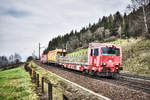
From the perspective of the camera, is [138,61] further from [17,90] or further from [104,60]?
[17,90]

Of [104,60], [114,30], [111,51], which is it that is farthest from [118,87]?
[114,30]

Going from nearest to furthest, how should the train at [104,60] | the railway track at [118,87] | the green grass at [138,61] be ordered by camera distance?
the railway track at [118,87] → the train at [104,60] → the green grass at [138,61]

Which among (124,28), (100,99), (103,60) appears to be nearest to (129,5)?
(103,60)

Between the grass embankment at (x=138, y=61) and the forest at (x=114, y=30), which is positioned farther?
the forest at (x=114, y=30)

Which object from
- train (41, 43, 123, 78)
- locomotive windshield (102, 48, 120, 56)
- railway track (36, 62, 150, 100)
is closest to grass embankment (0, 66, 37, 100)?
railway track (36, 62, 150, 100)

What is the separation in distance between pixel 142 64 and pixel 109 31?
60.7 m

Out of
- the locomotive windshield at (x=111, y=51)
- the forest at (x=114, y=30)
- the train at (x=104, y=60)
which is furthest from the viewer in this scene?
the forest at (x=114, y=30)

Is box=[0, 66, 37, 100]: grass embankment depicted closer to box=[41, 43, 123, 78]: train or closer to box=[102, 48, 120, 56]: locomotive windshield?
box=[41, 43, 123, 78]: train

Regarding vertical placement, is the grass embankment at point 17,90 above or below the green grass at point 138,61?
below

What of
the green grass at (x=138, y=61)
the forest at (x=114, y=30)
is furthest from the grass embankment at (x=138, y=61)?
the forest at (x=114, y=30)

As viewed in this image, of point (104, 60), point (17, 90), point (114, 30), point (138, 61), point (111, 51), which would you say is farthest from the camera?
point (114, 30)

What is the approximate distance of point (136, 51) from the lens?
827 inches

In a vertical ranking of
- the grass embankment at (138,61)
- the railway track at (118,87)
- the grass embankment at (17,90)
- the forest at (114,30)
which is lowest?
the grass embankment at (17,90)

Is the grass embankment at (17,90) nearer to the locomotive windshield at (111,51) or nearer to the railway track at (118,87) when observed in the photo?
the railway track at (118,87)
